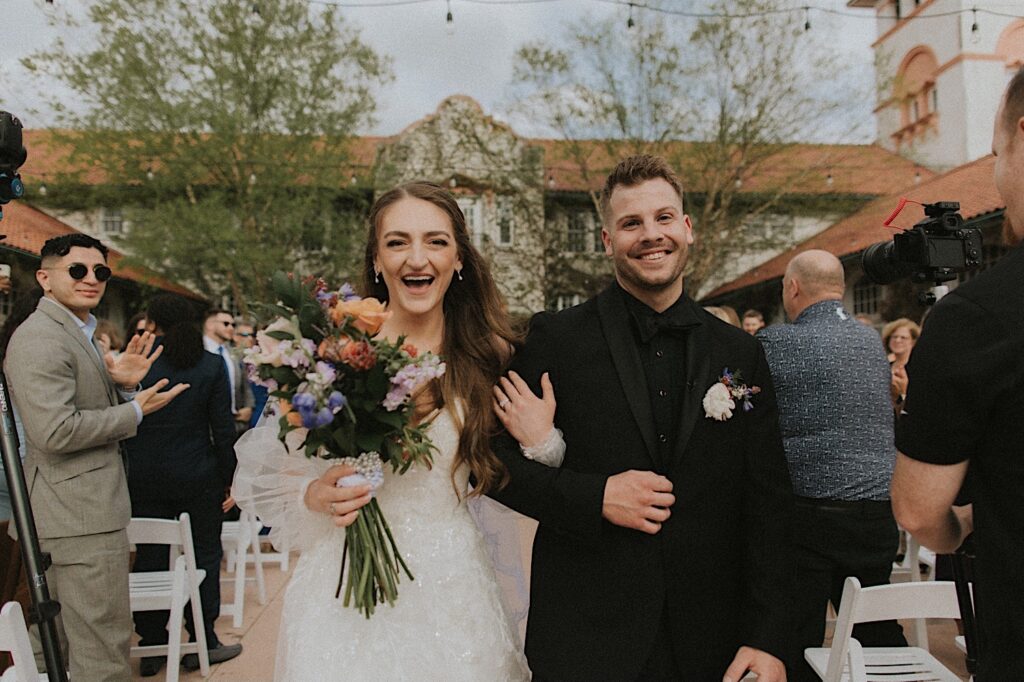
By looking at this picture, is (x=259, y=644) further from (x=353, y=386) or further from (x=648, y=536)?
(x=648, y=536)

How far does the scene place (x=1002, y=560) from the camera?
131cm

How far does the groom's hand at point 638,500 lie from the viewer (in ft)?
6.15

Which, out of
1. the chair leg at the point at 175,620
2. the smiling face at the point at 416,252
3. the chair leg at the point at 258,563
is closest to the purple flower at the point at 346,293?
the smiling face at the point at 416,252

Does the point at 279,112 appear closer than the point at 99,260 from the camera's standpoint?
No

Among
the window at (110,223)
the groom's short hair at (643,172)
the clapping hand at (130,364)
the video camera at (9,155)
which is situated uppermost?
the window at (110,223)

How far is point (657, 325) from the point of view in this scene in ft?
6.97

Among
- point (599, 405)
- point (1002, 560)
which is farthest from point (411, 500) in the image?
point (1002, 560)

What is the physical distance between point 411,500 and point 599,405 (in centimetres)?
65

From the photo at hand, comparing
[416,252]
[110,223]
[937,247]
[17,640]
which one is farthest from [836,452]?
[110,223]

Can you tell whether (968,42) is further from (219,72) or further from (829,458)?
(829,458)

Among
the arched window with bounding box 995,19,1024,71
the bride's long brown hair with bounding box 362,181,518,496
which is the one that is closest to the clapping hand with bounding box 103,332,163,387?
the bride's long brown hair with bounding box 362,181,518,496

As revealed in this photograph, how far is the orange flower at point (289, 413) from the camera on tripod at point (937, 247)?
2.56 meters

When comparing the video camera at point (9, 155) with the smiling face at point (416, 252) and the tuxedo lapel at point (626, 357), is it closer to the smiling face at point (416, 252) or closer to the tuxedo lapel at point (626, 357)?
the smiling face at point (416, 252)

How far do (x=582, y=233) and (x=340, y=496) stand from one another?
848 inches
